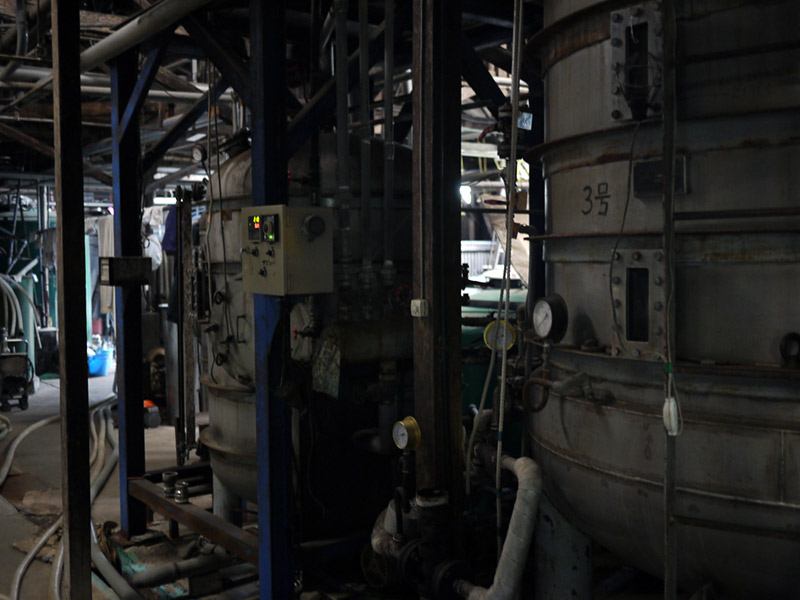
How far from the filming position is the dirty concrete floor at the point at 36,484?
5.04 meters

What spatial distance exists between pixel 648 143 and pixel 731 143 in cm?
27

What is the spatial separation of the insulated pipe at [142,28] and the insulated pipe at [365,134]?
2.70 feet

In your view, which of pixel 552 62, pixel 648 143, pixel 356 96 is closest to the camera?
pixel 648 143

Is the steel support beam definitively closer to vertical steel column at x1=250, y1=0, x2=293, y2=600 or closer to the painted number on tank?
vertical steel column at x1=250, y1=0, x2=293, y2=600

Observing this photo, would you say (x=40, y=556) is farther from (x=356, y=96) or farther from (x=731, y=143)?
Result: (x=731, y=143)

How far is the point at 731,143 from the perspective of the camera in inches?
95.7

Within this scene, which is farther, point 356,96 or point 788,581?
point 356,96

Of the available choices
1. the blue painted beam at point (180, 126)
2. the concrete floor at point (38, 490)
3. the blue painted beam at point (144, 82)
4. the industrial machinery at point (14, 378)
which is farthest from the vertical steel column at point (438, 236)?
the industrial machinery at point (14, 378)

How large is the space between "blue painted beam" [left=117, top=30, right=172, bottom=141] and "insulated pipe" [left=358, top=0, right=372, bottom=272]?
4.68 ft

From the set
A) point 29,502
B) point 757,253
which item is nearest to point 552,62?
point 757,253

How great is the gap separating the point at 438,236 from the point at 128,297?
2.84 meters

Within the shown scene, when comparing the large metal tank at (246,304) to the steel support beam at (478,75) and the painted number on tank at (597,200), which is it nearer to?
the steel support beam at (478,75)

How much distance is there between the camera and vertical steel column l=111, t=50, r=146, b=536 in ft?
16.9

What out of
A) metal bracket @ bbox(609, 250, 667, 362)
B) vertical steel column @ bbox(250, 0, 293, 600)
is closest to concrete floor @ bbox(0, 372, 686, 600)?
vertical steel column @ bbox(250, 0, 293, 600)
